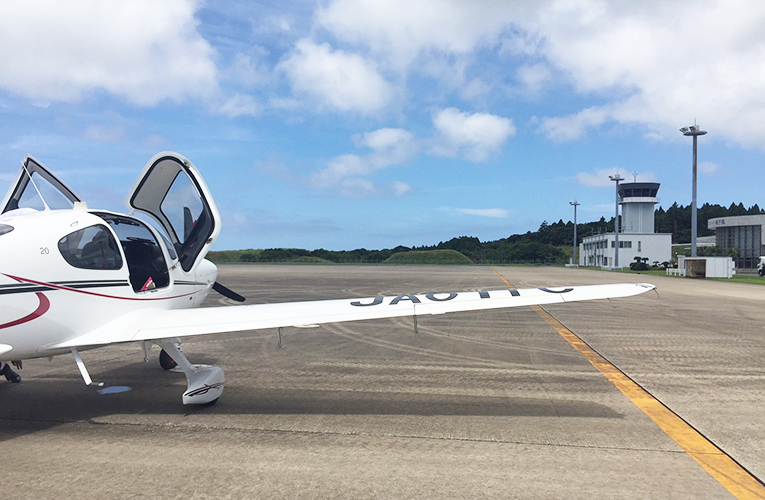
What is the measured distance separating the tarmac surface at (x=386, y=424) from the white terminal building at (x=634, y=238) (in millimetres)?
78450

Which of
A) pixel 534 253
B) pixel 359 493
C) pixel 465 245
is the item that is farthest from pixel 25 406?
pixel 465 245

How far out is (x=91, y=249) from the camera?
196 inches

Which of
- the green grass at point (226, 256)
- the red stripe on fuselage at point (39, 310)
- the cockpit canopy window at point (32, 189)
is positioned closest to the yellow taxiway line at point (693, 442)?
the red stripe on fuselage at point (39, 310)

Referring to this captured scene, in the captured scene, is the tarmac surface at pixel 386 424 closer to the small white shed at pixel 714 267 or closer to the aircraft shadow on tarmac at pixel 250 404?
the aircraft shadow on tarmac at pixel 250 404

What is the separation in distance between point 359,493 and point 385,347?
18.3 ft

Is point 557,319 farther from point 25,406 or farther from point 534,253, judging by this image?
point 534,253

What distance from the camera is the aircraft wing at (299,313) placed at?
4.84m

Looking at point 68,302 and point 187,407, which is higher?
point 68,302

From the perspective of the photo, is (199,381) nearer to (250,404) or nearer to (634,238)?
(250,404)

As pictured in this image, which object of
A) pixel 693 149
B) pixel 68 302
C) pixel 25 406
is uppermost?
pixel 693 149

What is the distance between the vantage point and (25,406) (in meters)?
5.46

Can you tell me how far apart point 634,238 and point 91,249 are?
87.3m

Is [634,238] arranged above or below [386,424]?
above

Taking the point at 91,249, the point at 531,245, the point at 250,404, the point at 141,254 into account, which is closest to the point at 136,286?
the point at 141,254
